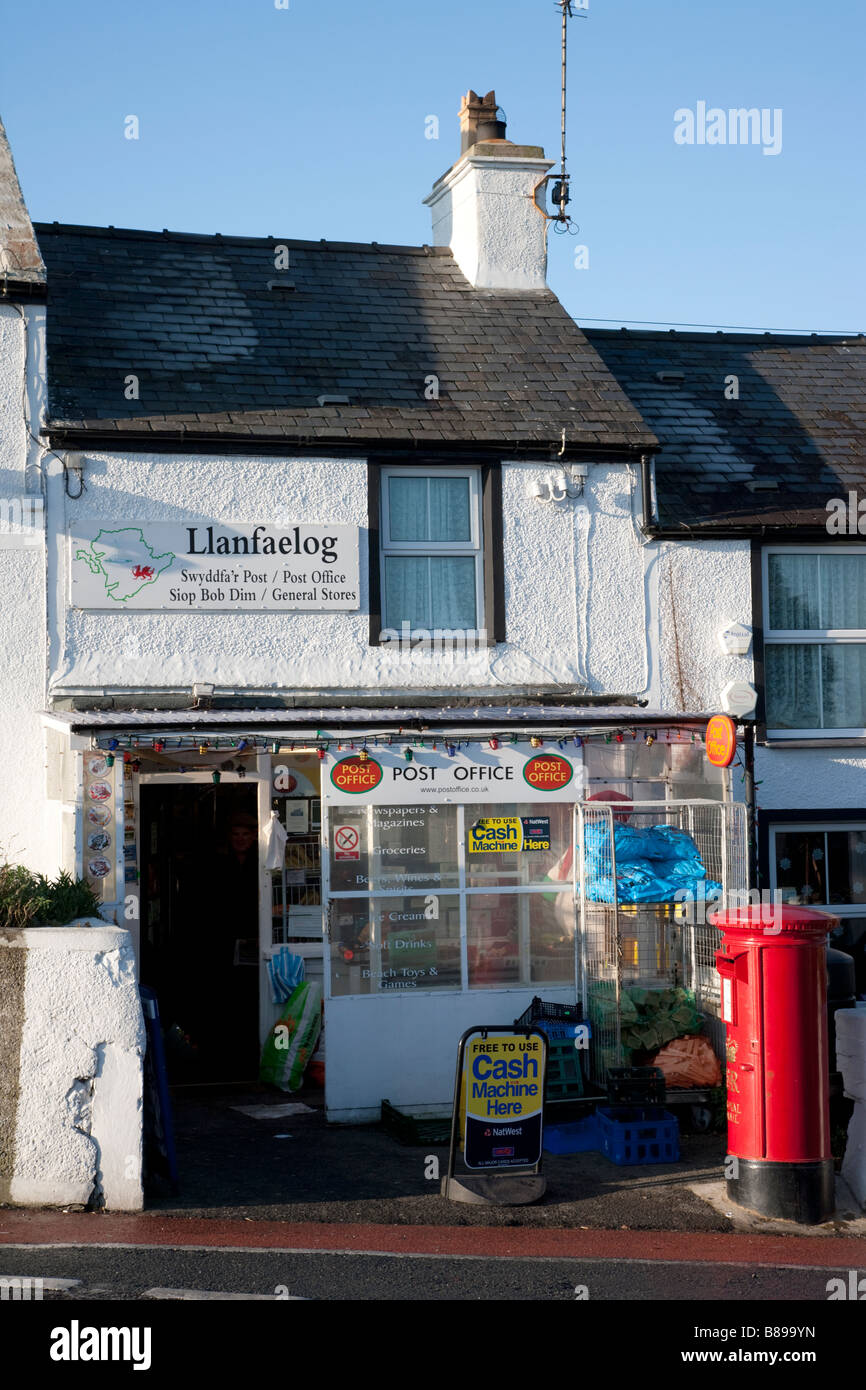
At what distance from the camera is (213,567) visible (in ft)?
37.5

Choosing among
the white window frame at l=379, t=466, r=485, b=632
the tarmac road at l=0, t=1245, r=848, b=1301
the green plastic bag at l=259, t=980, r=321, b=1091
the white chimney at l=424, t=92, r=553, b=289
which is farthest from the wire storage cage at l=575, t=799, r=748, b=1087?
the white chimney at l=424, t=92, r=553, b=289

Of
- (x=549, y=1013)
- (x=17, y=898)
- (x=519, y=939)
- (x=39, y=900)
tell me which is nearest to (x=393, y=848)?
(x=519, y=939)

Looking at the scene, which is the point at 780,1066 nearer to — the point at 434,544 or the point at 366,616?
the point at 366,616

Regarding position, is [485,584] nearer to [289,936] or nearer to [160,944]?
[289,936]

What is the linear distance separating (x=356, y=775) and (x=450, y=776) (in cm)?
74

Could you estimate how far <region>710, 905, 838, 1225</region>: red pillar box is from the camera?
8227mm

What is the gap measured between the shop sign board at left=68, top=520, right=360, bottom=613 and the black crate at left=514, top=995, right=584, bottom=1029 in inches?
141

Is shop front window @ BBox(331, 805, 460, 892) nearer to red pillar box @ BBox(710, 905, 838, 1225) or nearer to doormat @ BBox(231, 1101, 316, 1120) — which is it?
doormat @ BBox(231, 1101, 316, 1120)

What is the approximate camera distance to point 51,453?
11.2 meters

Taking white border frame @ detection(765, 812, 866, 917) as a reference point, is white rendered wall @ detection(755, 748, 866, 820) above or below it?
above

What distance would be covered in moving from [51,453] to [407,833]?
4.17 meters

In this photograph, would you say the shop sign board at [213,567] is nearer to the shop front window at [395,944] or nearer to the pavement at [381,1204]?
the shop front window at [395,944]
